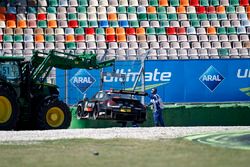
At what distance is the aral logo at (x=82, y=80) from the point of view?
24116 millimetres

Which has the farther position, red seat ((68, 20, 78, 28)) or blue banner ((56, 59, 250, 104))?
red seat ((68, 20, 78, 28))

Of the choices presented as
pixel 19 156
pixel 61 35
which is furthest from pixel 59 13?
pixel 19 156

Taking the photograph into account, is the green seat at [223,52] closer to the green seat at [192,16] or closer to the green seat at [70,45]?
the green seat at [192,16]

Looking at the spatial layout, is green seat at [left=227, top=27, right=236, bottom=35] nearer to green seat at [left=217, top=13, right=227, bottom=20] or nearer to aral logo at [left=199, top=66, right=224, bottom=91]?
green seat at [left=217, top=13, right=227, bottom=20]

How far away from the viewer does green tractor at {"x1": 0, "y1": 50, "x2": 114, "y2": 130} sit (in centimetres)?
1797

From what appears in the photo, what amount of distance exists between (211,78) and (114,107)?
18.1 feet

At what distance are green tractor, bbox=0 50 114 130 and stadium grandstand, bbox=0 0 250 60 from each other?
9592mm

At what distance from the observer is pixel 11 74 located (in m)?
18.8

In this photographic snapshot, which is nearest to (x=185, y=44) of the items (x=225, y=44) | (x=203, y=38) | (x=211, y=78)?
(x=203, y=38)

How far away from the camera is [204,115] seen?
23.8 meters

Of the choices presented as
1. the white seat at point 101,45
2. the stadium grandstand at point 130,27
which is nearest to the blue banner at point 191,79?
the stadium grandstand at point 130,27

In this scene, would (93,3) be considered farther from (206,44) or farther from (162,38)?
(206,44)

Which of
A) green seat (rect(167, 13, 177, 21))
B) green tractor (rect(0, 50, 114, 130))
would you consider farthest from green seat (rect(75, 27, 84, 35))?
green tractor (rect(0, 50, 114, 130))

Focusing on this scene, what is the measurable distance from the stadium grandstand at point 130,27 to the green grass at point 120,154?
657 inches
